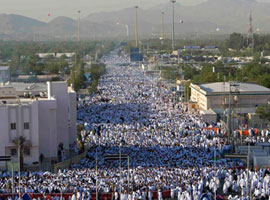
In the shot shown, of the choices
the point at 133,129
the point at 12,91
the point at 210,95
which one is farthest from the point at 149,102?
the point at 12,91

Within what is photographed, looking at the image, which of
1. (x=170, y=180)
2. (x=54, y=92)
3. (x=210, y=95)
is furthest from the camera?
(x=210, y=95)

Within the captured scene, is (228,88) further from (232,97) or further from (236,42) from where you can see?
(236,42)

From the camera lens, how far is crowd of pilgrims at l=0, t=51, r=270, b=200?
1958 centimetres

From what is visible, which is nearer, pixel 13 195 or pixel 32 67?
pixel 13 195

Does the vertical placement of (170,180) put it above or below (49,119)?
below

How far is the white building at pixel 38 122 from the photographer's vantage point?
2498 cm

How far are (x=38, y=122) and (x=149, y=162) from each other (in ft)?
16.6

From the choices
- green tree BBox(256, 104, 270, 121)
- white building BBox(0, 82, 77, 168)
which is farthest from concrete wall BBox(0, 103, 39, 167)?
green tree BBox(256, 104, 270, 121)

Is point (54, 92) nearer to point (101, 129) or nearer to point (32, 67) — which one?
point (101, 129)

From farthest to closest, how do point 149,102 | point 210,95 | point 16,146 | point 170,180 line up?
1. point 149,102
2. point 210,95
3. point 16,146
4. point 170,180

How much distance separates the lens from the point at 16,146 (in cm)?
2486

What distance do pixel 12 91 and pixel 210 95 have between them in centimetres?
1517

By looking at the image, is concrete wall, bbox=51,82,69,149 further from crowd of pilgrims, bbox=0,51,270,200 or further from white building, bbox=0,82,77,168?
crowd of pilgrims, bbox=0,51,270,200

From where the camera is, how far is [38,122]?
25.4 m
